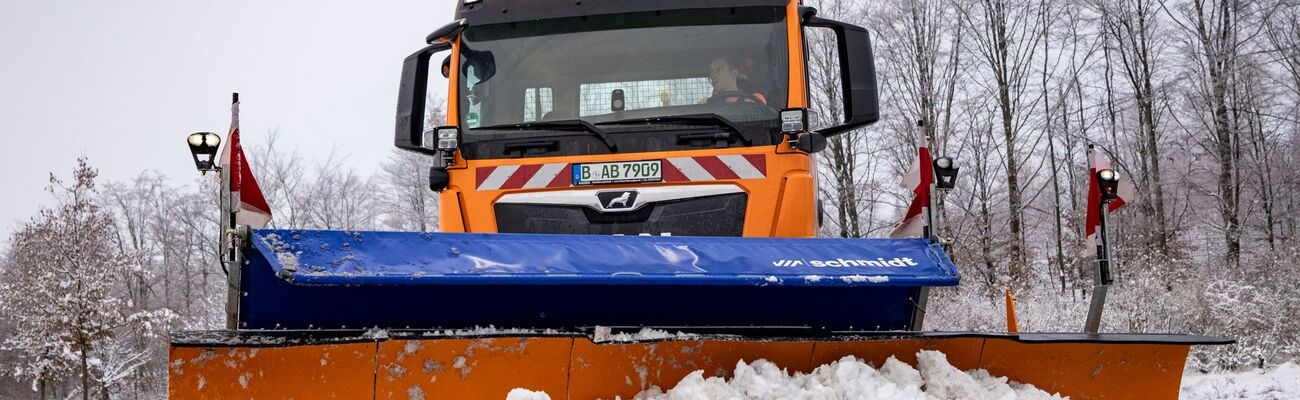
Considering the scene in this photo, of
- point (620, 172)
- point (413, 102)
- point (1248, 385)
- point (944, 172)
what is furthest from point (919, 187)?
point (1248, 385)

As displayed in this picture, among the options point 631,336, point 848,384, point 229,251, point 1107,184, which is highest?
point 1107,184

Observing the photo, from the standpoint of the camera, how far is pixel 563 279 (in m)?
2.91

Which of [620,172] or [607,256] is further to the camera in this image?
[620,172]

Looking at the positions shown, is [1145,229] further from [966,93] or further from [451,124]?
[451,124]

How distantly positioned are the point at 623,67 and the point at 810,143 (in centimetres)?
102

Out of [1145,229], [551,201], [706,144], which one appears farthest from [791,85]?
[1145,229]

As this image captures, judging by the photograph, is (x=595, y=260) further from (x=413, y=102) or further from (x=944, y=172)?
(x=413, y=102)

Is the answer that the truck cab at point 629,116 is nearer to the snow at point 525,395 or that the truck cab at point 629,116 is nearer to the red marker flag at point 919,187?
the red marker flag at point 919,187

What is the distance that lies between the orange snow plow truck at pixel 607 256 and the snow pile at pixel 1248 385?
6.15 metres

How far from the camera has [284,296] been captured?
9.87 feet

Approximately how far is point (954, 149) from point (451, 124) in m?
17.2

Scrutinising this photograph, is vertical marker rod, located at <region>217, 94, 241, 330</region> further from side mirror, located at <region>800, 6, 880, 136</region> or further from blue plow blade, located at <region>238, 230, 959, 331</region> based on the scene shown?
side mirror, located at <region>800, 6, 880, 136</region>

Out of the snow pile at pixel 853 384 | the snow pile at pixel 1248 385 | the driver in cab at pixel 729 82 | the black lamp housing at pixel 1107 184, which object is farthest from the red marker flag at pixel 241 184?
the snow pile at pixel 1248 385

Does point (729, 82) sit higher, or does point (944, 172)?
point (729, 82)
